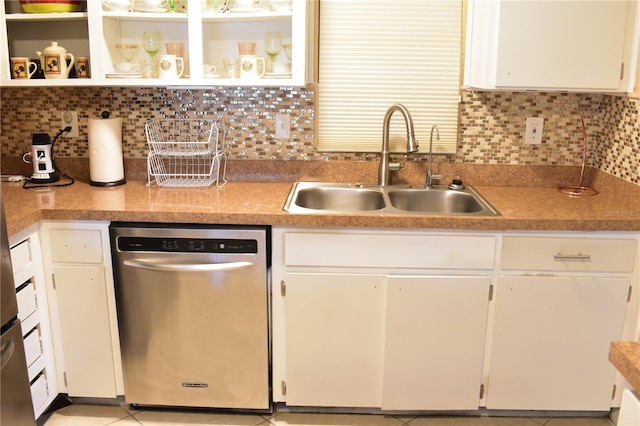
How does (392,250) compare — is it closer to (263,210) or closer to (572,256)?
(263,210)

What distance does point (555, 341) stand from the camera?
221 centimetres

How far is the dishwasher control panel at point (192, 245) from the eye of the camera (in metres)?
2.11

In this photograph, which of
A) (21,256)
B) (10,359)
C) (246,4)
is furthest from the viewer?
(246,4)

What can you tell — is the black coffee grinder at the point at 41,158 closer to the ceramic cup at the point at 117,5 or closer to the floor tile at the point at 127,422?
the ceramic cup at the point at 117,5

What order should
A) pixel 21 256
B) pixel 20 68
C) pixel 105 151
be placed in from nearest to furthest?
pixel 21 256
pixel 20 68
pixel 105 151

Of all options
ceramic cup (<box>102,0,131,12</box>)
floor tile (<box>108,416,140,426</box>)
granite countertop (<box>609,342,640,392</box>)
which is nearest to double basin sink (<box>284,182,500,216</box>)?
ceramic cup (<box>102,0,131,12</box>)

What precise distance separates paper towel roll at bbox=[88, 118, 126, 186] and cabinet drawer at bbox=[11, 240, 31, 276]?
20.0 inches

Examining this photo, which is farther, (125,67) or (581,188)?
(581,188)

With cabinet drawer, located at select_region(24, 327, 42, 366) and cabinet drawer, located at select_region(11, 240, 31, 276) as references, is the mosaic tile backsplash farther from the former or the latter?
cabinet drawer, located at select_region(24, 327, 42, 366)

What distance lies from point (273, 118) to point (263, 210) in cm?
→ 64

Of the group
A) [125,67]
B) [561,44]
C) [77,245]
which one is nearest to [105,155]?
[125,67]

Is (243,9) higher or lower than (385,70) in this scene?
higher

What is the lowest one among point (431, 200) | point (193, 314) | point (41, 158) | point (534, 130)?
point (193, 314)

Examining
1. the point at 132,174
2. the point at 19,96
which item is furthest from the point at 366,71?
the point at 19,96
